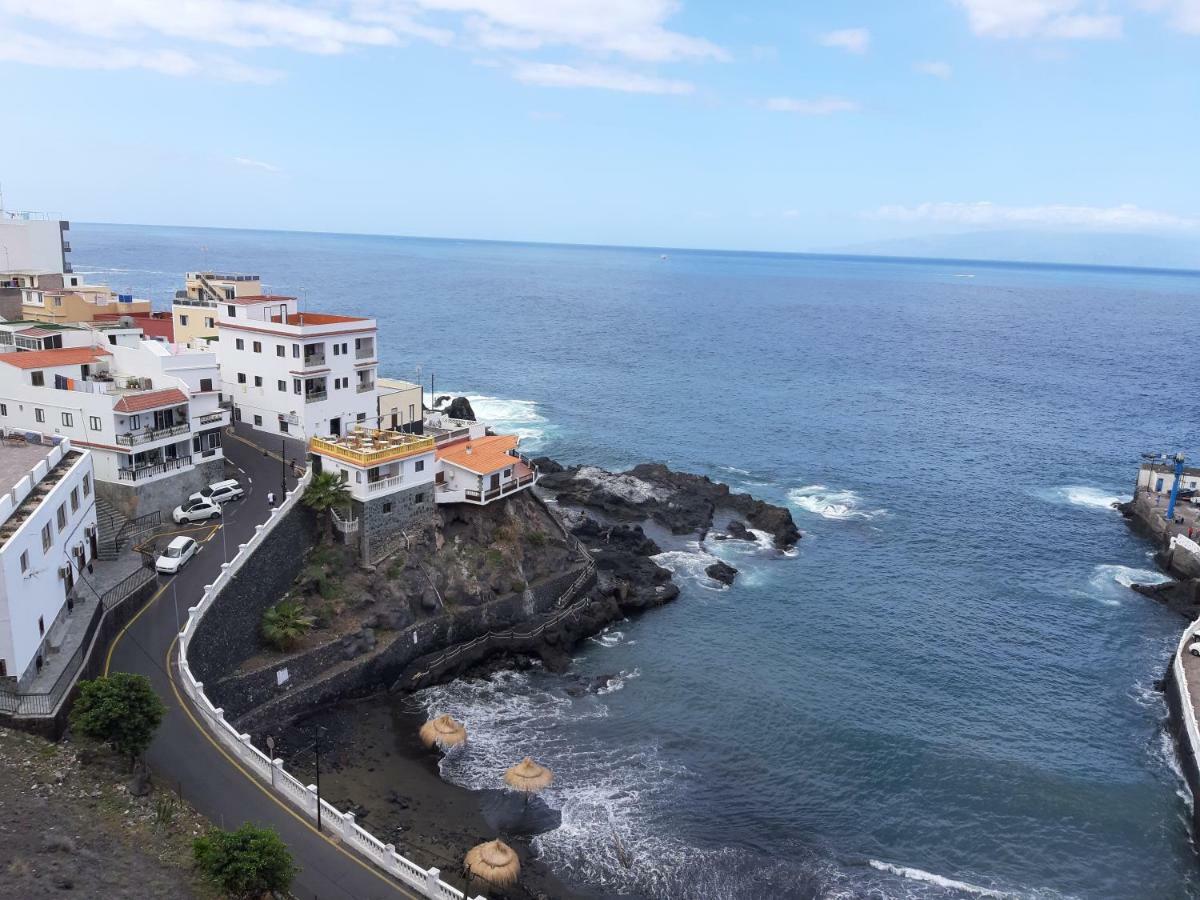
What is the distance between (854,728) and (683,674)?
33.6 ft

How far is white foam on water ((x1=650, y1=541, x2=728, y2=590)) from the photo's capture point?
217 feet

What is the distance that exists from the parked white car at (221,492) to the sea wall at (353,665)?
12008 millimetres

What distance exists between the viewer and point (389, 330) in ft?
590

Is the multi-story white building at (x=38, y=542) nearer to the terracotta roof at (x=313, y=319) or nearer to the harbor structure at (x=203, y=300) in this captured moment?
the terracotta roof at (x=313, y=319)

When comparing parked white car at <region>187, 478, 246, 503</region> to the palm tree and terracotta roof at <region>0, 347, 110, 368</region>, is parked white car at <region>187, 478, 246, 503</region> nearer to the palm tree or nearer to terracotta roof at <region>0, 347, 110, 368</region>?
the palm tree

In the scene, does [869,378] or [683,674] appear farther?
[869,378]

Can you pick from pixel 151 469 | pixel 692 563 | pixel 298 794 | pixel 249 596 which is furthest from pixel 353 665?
pixel 692 563

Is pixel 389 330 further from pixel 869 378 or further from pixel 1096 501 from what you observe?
pixel 1096 501

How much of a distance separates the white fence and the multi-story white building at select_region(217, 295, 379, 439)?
66.5ft

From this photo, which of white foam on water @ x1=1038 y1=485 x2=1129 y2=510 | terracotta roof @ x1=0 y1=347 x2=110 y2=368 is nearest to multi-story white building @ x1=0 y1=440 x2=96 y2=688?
terracotta roof @ x1=0 y1=347 x2=110 y2=368

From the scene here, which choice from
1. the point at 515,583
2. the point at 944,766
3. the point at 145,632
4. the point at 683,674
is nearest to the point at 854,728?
the point at 944,766

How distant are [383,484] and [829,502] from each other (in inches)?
1898

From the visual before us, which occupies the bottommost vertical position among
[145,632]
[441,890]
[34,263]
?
[441,890]

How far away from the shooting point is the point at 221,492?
2035 inches
